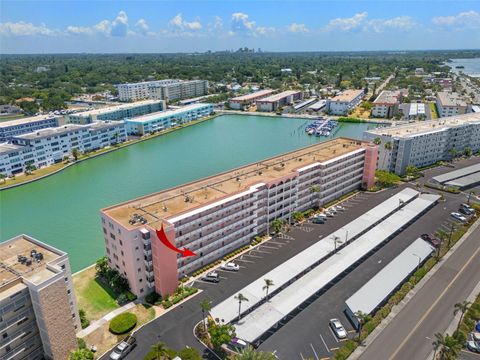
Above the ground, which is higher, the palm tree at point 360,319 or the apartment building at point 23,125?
the apartment building at point 23,125

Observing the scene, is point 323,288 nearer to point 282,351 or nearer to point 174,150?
point 282,351

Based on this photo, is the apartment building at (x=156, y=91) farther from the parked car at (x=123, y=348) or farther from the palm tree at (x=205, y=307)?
the parked car at (x=123, y=348)

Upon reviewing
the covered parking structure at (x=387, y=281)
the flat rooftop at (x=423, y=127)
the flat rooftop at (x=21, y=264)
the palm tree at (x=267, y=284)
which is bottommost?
the covered parking structure at (x=387, y=281)

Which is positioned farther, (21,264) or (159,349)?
(21,264)

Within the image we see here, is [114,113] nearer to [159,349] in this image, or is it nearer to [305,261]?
[305,261]

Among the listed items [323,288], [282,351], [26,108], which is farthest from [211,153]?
[26,108]

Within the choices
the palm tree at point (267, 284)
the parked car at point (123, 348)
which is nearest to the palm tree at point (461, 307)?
the palm tree at point (267, 284)

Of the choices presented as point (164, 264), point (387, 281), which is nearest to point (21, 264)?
point (164, 264)
